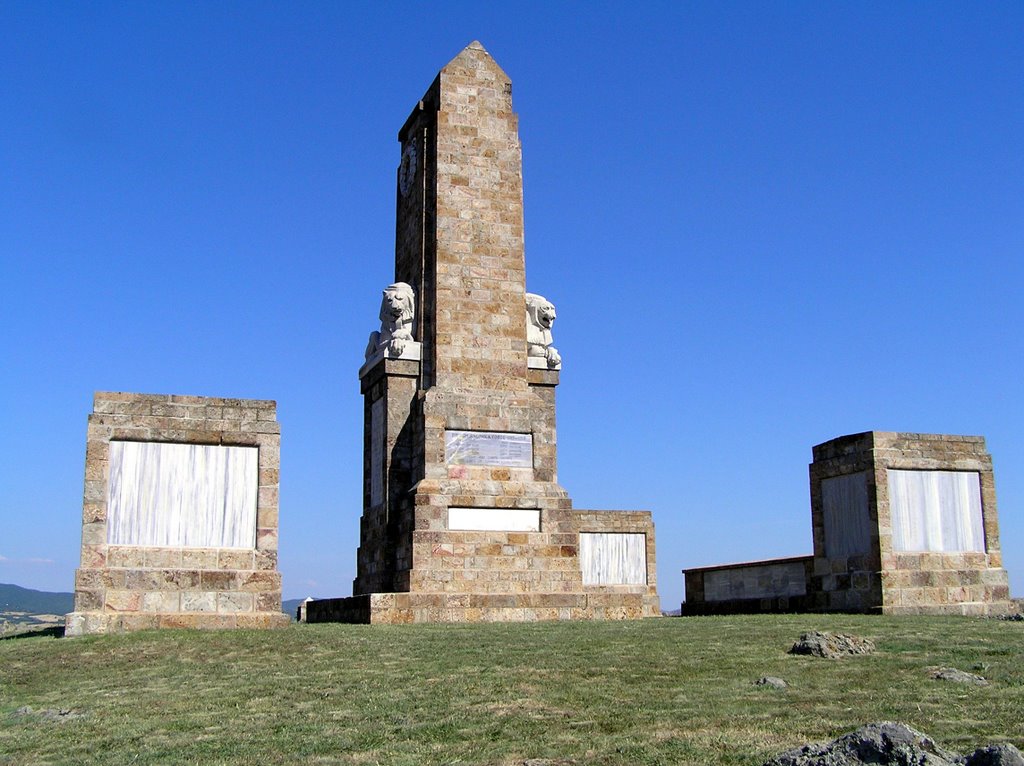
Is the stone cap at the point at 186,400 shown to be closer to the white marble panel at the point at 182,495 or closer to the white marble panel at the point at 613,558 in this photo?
the white marble panel at the point at 182,495

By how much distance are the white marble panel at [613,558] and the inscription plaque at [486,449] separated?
7.34 meters

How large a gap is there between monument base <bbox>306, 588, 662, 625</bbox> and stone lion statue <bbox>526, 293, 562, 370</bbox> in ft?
17.0

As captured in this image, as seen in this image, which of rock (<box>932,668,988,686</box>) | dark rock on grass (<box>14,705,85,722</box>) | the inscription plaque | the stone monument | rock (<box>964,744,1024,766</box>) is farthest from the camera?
the inscription plaque

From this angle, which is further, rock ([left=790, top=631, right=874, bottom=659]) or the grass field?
rock ([left=790, top=631, right=874, bottom=659])

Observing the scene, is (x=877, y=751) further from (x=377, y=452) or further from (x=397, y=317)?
(x=377, y=452)

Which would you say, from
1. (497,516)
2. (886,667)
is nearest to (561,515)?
(497,516)

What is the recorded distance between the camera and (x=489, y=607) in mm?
18484

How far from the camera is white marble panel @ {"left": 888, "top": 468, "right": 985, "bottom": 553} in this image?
18.9 m

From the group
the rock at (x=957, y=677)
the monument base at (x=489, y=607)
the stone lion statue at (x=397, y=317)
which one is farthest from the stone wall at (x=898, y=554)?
the rock at (x=957, y=677)

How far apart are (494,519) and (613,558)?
28.2ft

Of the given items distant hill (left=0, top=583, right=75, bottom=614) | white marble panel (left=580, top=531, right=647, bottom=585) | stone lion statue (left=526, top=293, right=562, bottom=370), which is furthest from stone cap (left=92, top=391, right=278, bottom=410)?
distant hill (left=0, top=583, right=75, bottom=614)

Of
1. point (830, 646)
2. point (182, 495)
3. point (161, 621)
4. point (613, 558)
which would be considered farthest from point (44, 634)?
point (613, 558)

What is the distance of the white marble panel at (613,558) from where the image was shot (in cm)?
2762

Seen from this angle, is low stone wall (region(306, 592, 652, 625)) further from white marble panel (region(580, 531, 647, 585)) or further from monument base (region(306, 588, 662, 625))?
white marble panel (region(580, 531, 647, 585))
